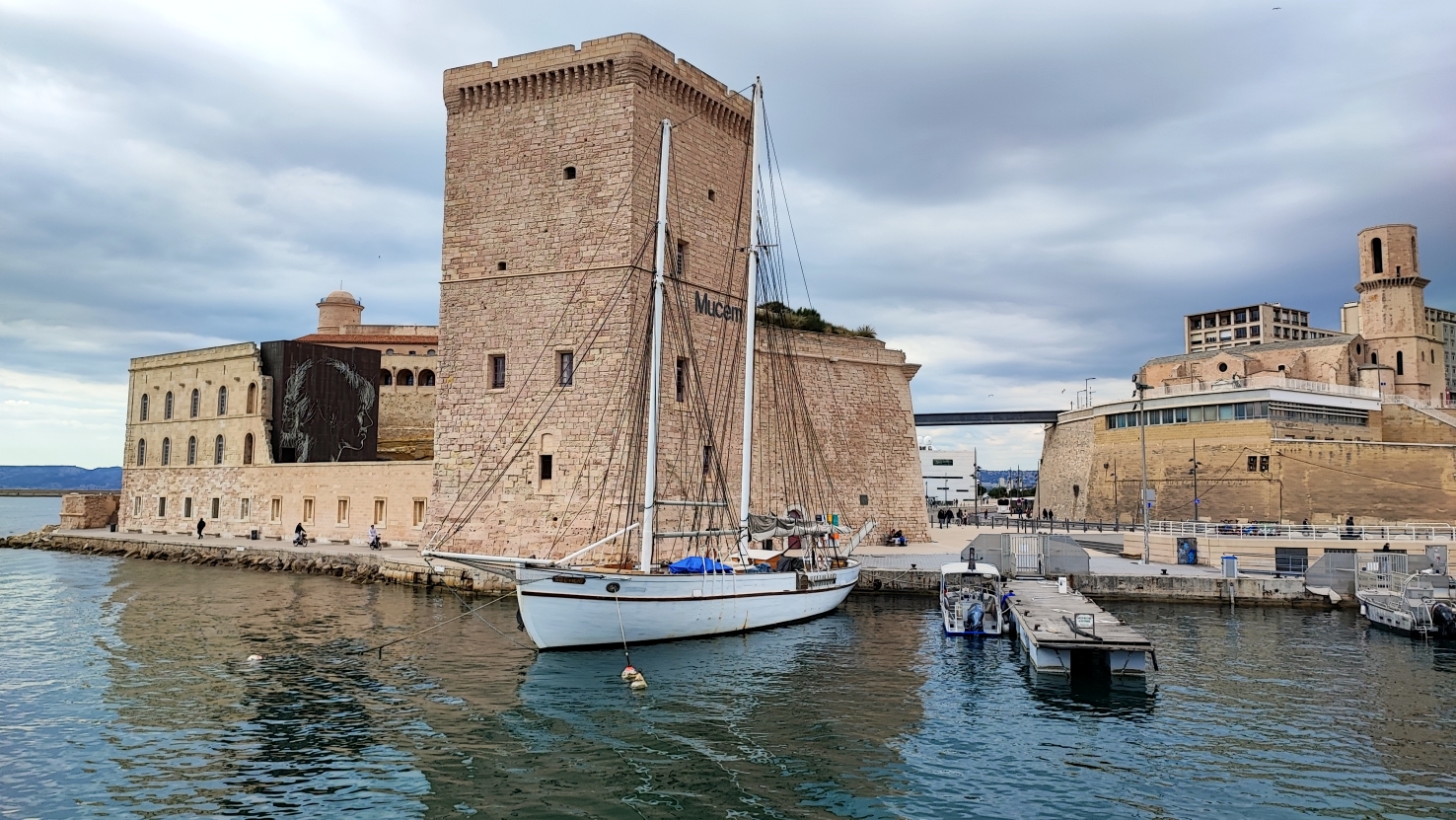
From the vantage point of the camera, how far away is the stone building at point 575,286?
71.5 ft

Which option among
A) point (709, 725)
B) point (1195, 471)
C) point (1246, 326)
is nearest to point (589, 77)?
point (709, 725)

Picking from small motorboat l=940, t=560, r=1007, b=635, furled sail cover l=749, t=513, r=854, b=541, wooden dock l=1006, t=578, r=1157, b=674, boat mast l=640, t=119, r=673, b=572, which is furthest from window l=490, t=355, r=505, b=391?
wooden dock l=1006, t=578, r=1157, b=674

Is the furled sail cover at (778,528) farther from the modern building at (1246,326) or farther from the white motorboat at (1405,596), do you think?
the modern building at (1246,326)

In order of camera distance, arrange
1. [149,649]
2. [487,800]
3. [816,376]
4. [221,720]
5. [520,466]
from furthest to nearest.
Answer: [816,376] < [520,466] < [149,649] < [221,720] < [487,800]

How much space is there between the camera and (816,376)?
30594 millimetres

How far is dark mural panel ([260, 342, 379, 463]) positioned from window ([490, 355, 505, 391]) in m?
16.5

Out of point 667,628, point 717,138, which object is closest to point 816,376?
point 717,138

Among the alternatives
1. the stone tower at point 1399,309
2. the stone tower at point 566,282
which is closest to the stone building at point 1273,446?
the stone tower at point 1399,309

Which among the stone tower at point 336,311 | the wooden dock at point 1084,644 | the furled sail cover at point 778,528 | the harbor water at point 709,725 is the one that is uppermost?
the stone tower at point 336,311

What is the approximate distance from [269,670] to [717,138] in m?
16.9

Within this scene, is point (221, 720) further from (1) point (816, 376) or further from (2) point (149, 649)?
(1) point (816, 376)

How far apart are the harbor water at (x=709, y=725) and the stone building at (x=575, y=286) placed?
5020mm

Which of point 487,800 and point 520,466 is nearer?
point 487,800

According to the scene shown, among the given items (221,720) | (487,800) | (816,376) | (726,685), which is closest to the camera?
(487,800)
